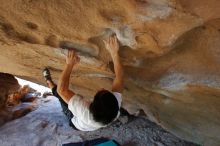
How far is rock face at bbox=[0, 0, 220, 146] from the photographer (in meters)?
1.81

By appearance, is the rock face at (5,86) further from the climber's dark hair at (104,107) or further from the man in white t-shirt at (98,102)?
the climber's dark hair at (104,107)

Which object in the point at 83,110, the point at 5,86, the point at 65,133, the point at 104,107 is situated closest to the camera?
the point at 104,107

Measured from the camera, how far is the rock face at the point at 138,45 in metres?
1.81

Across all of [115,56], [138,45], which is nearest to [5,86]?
[115,56]

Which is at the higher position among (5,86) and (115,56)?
(115,56)

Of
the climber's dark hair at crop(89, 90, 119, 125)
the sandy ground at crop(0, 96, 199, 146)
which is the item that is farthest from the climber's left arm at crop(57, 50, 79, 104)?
the sandy ground at crop(0, 96, 199, 146)

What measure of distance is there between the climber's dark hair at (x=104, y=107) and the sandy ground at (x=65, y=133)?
225 centimetres

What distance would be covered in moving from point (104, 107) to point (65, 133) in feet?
9.37

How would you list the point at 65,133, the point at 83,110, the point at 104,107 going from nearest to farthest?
the point at 104,107, the point at 83,110, the point at 65,133

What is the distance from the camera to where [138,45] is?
2.22 metres

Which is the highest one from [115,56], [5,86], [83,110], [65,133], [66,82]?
[115,56]

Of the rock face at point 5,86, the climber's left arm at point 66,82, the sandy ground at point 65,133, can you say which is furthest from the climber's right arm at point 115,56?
the rock face at point 5,86

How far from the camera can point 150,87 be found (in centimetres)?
303

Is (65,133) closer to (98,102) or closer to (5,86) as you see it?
(5,86)
